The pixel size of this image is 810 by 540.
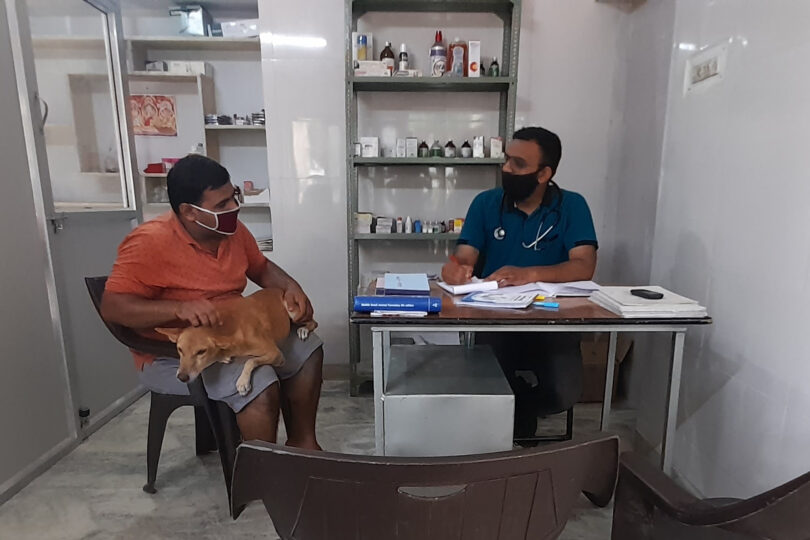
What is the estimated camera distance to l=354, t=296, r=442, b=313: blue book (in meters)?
1.25

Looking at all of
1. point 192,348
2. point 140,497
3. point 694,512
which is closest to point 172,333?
point 192,348

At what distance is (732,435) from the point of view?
1.44 m

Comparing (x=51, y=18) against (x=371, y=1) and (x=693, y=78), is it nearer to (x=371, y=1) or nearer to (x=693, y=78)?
(x=371, y=1)

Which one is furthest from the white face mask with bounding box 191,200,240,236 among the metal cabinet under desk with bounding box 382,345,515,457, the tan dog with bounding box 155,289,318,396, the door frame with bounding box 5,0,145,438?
the door frame with bounding box 5,0,145,438

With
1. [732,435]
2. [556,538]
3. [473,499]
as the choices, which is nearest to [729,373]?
[732,435]

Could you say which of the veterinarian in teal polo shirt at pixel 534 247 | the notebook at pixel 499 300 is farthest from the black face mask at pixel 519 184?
the notebook at pixel 499 300

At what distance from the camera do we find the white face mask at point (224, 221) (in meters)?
1.52

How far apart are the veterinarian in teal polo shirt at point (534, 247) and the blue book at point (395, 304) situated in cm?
39

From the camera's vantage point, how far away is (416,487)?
54 centimetres

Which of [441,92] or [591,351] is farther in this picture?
[441,92]

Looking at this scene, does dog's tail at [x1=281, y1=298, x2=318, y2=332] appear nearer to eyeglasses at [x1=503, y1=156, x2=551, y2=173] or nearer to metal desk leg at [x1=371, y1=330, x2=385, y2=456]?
metal desk leg at [x1=371, y1=330, x2=385, y2=456]

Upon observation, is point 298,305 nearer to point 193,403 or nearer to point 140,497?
point 193,403

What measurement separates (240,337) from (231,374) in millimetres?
155

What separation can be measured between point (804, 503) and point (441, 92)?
243 cm
